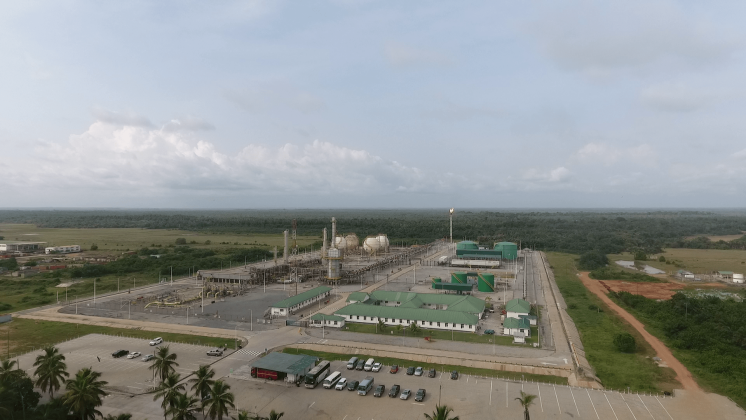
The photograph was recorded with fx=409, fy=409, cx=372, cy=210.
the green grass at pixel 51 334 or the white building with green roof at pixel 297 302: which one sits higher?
the white building with green roof at pixel 297 302

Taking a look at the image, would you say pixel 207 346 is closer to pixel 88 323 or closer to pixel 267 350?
pixel 267 350

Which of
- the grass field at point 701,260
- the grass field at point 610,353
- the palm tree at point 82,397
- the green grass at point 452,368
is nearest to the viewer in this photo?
the palm tree at point 82,397

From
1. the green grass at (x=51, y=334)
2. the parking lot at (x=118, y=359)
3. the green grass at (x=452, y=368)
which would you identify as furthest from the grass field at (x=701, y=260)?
the parking lot at (x=118, y=359)

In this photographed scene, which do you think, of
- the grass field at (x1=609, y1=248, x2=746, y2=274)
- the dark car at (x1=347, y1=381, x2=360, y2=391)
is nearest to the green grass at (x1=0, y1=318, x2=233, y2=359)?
the dark car at (x1=347, y1=381, x2=360, y2=391)

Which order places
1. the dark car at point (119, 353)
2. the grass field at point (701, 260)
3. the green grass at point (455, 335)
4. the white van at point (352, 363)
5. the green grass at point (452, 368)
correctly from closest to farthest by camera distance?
the green grass at point (452, 368)
the white van at point (352, 363)
the dark car at point (119, 353)
the green grass at point (455, 335)
the grass field at point (701, 260)

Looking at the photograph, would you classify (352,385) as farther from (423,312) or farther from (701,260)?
(701,260)

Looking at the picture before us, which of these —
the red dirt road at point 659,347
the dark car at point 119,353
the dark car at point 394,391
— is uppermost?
the dark car at point 394,391

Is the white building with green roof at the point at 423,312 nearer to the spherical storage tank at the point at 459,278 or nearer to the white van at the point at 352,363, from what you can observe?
the white van at the point at 352,363

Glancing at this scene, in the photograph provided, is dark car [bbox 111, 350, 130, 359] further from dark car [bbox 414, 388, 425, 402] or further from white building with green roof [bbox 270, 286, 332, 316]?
dark car [bbox 414, 388, 425, 402]
